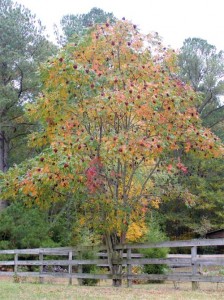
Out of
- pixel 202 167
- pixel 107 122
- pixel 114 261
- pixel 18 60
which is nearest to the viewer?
pixel 114 261

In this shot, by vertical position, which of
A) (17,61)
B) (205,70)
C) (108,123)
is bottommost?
(108,123)

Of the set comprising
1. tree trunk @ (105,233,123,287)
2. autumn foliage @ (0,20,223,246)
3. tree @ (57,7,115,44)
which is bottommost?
tree trunk @ (105,233,123,287)

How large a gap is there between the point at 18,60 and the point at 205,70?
17458 millimetres

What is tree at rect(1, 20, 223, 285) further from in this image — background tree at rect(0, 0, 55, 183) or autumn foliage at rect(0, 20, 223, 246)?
background tree at rect(0, 0, 55, 183)

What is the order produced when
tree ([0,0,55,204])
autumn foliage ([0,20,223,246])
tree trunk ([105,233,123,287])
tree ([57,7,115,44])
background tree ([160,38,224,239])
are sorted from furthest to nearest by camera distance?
background tree ([160,38,224,239]) → tree ([57,7,115,44]) → tree ([0,0,55,204]) → tree trunk ([105,233,123,287]) → autumn foliage ([0,20,223,246])

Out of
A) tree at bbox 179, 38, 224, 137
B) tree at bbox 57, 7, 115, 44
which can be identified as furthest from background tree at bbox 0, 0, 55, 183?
tree at bbox 179, 38, 224, 137

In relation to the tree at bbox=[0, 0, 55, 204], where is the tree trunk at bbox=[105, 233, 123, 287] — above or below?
below

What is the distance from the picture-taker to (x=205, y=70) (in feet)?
130

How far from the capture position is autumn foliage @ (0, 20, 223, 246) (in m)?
11.2

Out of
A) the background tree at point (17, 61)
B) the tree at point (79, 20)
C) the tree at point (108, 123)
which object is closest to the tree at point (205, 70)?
the tree at point (79, 20)

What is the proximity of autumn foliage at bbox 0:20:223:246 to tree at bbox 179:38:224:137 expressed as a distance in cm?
2685

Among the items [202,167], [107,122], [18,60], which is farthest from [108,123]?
[202,167]

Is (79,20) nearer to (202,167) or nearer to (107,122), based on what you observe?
(202,167)

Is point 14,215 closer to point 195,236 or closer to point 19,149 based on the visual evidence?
point 19,149
